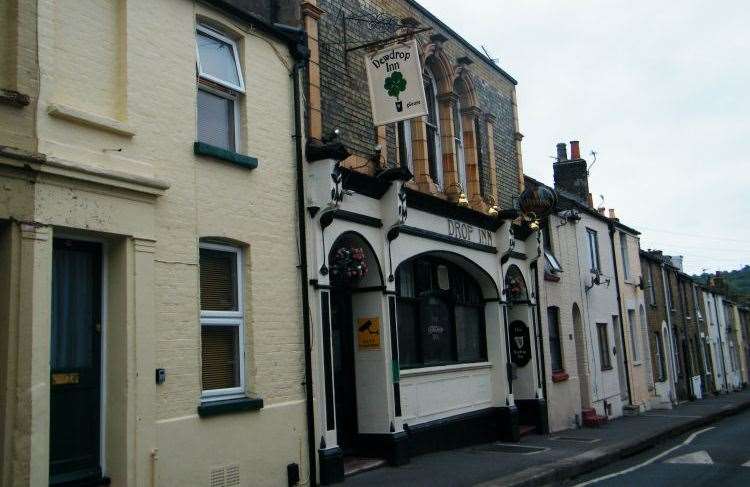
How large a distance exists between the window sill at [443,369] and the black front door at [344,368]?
1.05m

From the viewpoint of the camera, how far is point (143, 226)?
7.39m

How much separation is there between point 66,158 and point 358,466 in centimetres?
614

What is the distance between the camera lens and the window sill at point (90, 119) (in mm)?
6672

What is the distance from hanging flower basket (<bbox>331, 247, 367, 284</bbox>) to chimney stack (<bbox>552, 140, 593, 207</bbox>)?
16696 millimetres

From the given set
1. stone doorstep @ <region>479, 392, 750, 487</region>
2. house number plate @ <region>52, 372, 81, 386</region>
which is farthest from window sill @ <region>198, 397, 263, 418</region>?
stone doorstep @ <region>479, 392, 750, 487</region>

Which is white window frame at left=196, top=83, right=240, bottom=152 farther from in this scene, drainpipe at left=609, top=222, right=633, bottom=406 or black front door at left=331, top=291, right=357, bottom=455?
drainpipe at left=609, top=222, right=633, bottom=406

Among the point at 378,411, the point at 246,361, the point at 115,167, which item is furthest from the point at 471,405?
the point at 115,167

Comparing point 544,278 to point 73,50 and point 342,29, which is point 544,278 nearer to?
point 342,29

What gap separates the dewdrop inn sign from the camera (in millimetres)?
11117

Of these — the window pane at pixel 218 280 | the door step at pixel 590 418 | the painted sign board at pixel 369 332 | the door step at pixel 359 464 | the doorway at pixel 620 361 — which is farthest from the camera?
the doorway at pixel 620 361

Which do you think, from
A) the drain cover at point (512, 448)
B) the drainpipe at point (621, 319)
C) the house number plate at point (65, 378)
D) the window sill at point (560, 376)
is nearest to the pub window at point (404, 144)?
the drain cover at point (512, 448)

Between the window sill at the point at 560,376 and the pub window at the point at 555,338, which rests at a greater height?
the pub window at the point at 555,338

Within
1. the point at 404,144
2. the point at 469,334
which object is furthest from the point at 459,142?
the point at 469,334

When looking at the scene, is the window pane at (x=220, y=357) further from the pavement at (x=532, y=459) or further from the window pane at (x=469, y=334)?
the window pane at (x=469, y=334)
